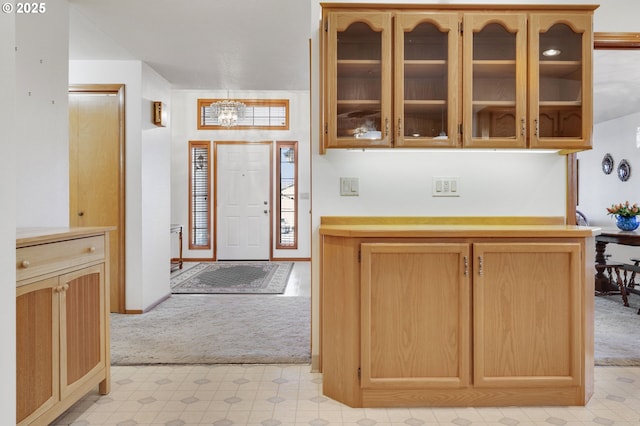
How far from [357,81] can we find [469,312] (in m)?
1.35

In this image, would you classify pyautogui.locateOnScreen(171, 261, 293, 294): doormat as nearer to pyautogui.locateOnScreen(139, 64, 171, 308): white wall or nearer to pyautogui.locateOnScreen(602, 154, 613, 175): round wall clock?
pyautogui.locateOnScreen(139, 64, 171, 308): white wall

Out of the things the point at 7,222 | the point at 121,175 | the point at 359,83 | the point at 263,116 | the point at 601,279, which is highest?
the point at 263,116

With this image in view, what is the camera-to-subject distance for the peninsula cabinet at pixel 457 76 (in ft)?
7.64

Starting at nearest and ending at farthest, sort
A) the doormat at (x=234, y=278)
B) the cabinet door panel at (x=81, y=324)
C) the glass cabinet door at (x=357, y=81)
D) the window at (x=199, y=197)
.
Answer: the cabinet door panel at (x=81, y=324)
the glass cabinet door at (x=357, y=81)
the doormat at (x=234, y=278)
the window at (x=199, y=197)

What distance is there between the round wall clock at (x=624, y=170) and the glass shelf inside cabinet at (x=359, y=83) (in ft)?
20.7

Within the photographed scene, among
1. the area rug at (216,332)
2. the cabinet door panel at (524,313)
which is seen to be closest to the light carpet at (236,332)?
the area rug at (216,332)

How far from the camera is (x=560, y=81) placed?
2.40 m

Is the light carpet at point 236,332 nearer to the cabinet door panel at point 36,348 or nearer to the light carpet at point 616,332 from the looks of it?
the light carpet at point 616,332

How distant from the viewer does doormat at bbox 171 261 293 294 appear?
195 inches

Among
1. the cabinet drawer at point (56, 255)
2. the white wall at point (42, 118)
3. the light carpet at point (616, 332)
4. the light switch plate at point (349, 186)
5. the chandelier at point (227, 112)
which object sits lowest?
the light carpet at point (616, 332)

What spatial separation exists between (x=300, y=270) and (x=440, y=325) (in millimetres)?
4318

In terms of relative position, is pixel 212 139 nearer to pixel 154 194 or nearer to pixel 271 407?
pixel 154 194

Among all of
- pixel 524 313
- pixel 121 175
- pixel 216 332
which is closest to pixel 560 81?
pixel 524 313

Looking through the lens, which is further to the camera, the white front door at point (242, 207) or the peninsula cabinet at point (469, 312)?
the white front door at point (242, 207)
